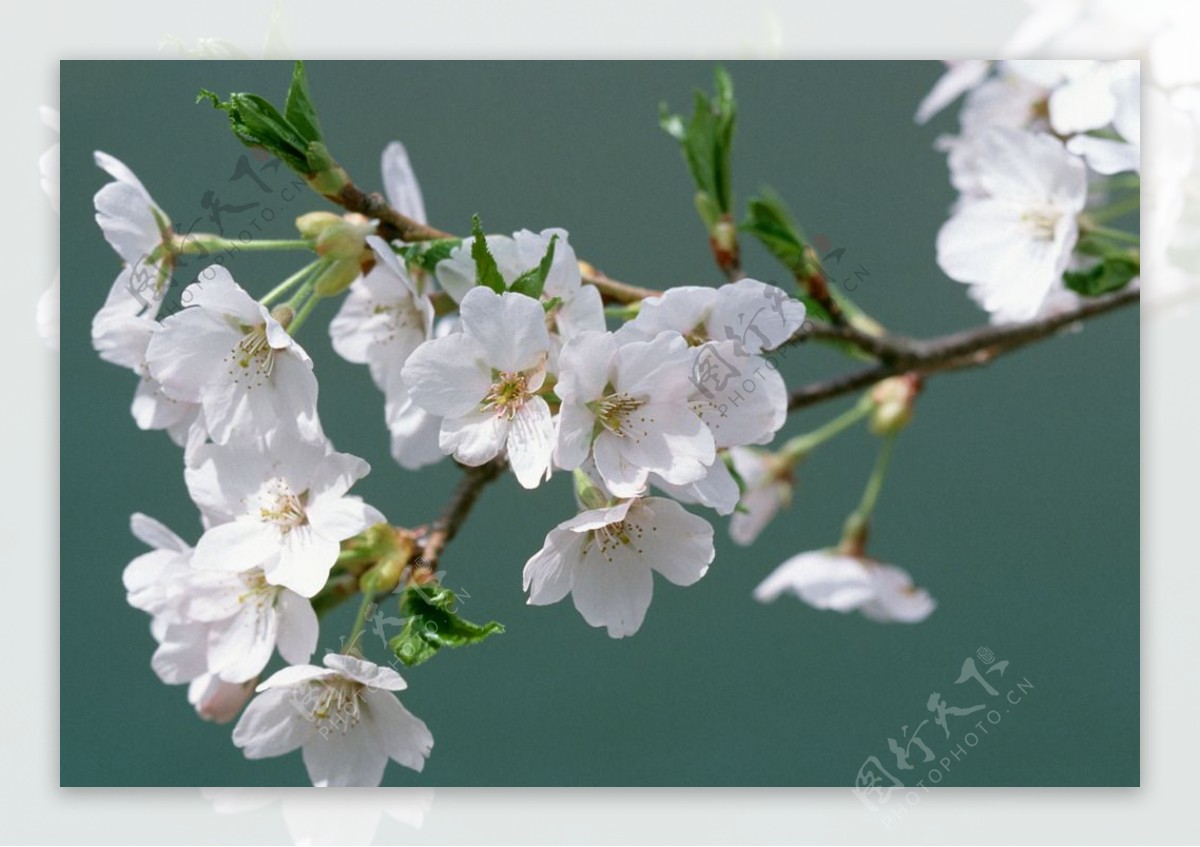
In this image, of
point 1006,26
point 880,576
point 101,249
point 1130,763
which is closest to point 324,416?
point 101,249

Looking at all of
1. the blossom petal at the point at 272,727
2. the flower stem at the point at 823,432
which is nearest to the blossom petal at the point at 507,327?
the blossom petal at the point at 272,727

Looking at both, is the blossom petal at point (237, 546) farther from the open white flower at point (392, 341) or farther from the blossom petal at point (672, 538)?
the blossom petal at point (672, 538)

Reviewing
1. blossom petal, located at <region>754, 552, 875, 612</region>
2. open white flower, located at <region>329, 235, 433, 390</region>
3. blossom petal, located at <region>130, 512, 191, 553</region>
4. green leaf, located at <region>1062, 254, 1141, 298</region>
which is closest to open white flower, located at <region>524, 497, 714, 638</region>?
open white flower, located at <region>329, 235, 433, 390</region>

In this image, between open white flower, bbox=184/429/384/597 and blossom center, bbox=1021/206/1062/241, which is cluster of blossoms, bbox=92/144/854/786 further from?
blossom center, bbox=1021/206/1062/241

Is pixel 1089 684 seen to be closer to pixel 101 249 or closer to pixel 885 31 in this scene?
pixel 885 31

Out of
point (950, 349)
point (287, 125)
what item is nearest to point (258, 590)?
point (287, 125)

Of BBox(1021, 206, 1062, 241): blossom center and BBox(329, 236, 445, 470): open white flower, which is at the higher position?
BBox(1021, 206, 1062, 241): blossom center
